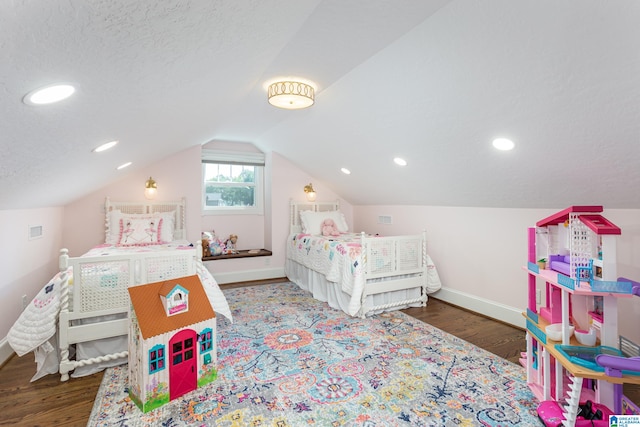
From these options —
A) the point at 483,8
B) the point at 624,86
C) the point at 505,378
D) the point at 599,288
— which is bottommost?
the point at 505,378

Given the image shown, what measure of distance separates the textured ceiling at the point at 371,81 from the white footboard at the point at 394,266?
0.86 m

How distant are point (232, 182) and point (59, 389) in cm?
363

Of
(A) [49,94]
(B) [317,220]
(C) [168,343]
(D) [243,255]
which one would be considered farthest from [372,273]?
(A) [49,94]

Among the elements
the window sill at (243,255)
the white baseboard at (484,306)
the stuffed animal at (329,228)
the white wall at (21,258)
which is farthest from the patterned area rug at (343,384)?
the stuffed animal at (329,228)

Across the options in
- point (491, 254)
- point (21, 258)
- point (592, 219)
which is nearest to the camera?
point (592, 219)

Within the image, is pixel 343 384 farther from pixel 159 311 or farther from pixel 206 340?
pixel 159 311

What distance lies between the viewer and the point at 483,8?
5.18ft

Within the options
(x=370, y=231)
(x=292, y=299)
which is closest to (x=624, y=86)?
(x=292, y=299)

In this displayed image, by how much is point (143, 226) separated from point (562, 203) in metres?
4.29

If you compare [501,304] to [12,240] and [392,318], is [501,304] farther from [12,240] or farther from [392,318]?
[12,240]

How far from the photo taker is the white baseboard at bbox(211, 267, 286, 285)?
15.7 feet

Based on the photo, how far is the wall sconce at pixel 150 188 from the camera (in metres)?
4.30

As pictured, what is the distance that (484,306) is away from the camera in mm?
3365

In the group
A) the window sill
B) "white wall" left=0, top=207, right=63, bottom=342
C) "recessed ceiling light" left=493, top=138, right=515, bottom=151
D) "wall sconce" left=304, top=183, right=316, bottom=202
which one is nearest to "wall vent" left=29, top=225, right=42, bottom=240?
"white wall" left=0, top=207, right=63, bottom=342
